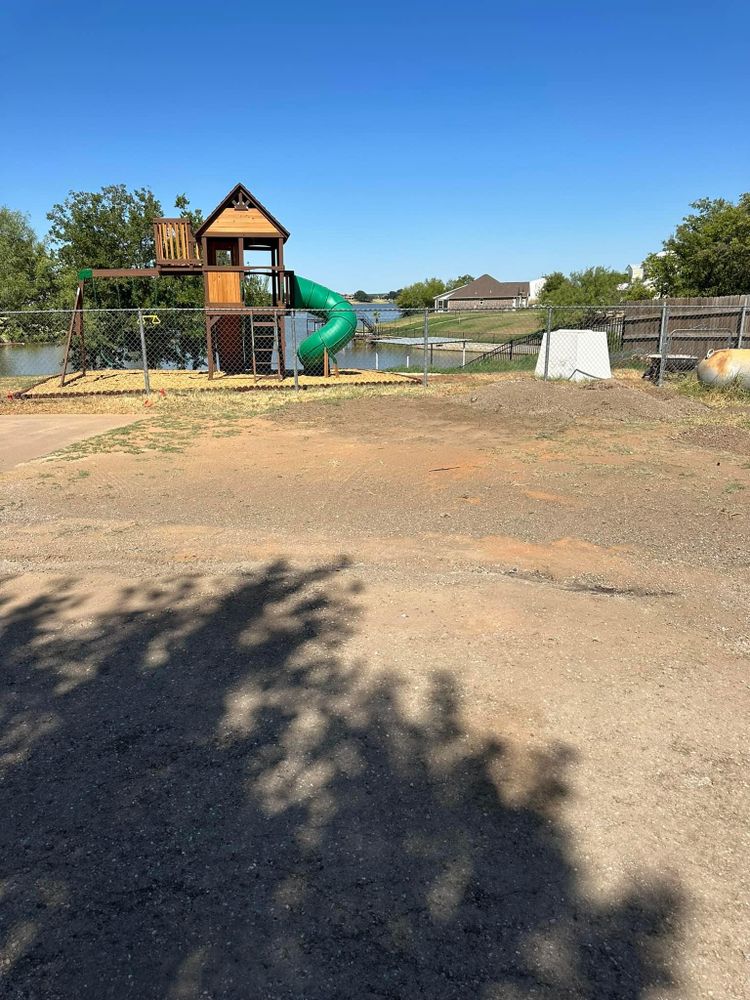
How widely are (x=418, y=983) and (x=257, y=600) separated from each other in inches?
109

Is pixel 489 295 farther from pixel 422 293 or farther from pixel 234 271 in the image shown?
pixel 234 271

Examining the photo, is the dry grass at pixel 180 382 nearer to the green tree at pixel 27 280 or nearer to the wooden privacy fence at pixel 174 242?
the wooden privacy fence at pixel 174 242

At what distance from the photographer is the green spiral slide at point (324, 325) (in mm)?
20109

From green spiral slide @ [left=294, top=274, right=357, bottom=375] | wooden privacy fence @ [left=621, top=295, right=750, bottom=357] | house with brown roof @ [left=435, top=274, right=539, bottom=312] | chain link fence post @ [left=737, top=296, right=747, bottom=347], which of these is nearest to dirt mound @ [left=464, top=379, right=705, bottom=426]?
chain link fence post @ [left=737, top=296, right=747, bottom=347]

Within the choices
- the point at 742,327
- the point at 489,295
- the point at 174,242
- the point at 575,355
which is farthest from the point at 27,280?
the point at 489,295

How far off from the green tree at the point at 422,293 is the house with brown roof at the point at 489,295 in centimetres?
628

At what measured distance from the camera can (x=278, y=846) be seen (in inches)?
91.0

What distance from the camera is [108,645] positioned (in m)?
3.74

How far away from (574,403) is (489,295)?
10841cm

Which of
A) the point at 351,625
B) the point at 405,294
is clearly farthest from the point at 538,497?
the point at 405,294

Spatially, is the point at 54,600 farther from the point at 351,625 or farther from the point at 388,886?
the point at 388,886

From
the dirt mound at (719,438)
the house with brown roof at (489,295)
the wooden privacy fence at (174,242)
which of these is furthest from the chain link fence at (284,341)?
the house with brown roof at (489,295)

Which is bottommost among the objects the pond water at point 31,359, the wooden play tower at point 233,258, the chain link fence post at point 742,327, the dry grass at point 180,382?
the dry grass at point 180,382

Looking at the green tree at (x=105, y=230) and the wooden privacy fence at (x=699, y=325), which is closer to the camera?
the wooden privacy fence at (x=699, y=325)
